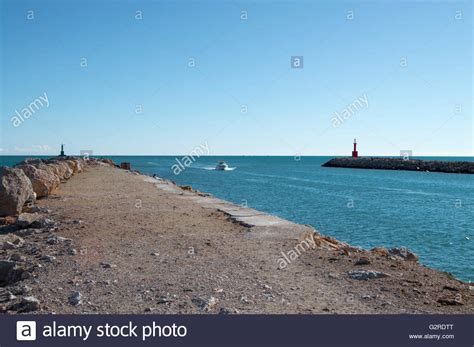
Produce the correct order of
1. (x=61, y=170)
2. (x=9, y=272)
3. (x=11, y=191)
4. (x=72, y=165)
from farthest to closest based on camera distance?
(x=72, y=165) < (x=61, y=170) < (x=11, y=191) < (x=9, y=272)

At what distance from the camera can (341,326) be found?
485cm

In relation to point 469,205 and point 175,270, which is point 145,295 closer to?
point 175,270

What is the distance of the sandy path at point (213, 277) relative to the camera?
555 centimetres

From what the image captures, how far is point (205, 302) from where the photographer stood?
18.1ft

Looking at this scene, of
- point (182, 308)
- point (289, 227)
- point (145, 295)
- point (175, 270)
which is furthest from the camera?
point (289, 227)

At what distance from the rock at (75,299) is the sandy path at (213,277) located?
5 cm

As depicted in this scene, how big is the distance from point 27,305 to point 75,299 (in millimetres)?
492

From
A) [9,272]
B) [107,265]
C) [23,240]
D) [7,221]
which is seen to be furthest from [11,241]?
[107,265]

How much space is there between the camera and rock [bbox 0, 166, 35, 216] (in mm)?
11547

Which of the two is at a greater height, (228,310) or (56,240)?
(56,240)

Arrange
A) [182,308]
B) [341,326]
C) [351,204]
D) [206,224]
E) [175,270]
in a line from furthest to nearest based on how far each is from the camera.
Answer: [351,204] → [206,224] → [175,270] → [182,308] → [341,326]

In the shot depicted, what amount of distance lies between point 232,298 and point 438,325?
219 cm

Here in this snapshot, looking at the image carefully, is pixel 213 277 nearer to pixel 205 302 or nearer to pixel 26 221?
pixel 205 302

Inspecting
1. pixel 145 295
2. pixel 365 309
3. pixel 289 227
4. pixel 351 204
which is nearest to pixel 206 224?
pixel 289 227
